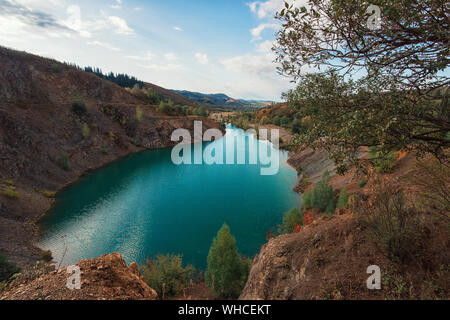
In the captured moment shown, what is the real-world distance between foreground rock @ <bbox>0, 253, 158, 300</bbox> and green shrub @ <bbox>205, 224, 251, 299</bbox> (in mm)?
5226

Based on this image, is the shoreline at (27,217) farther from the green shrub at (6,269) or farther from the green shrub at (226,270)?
the green shrub at (226,270)

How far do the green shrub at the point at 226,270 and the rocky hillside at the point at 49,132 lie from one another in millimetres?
11651

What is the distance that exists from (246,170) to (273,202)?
39.6 ft

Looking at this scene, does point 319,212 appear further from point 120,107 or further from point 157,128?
point 120,107

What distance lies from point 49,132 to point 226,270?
3624 centimetres

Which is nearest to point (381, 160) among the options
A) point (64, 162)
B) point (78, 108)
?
point (64, 162)

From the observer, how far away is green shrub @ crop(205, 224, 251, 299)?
430 inches

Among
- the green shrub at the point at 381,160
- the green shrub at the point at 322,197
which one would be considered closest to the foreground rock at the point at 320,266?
the green shrub at the point at 381,160

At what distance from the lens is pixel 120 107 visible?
54.2m

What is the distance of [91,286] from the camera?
5098mm

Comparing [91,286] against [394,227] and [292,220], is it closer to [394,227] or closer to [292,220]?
[394,227]

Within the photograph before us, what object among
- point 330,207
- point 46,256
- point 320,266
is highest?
point 320,266

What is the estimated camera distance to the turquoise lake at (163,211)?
16.5 meters

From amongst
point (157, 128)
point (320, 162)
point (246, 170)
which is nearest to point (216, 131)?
point (157, 128)
